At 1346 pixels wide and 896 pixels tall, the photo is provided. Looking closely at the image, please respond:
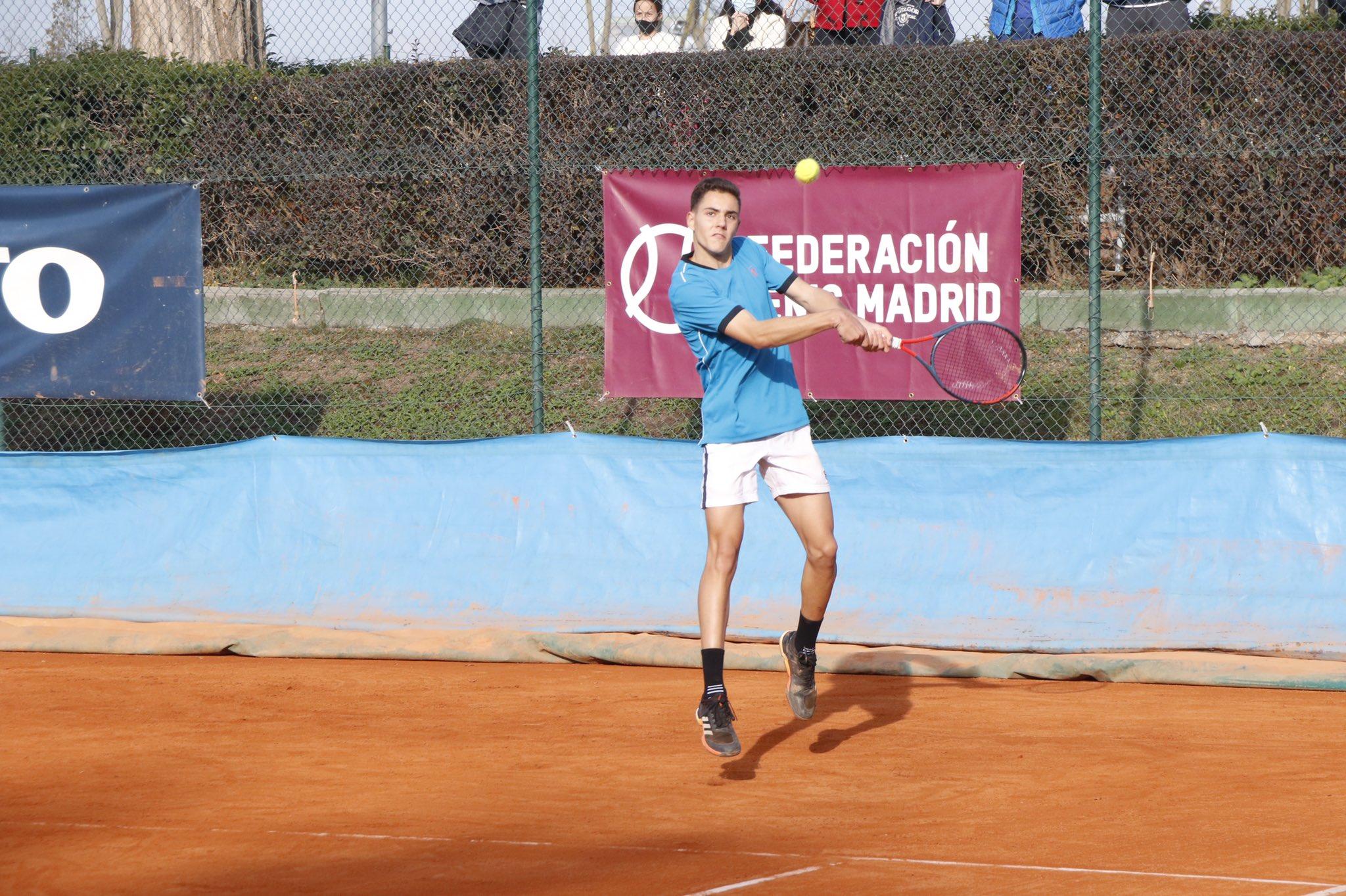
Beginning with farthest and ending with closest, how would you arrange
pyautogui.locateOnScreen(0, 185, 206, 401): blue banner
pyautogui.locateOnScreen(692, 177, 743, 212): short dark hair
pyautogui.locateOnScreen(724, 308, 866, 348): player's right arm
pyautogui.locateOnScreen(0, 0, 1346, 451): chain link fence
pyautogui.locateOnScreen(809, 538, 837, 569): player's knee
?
1. pyautogui.locateOnScreen(0, 0, 1346, 451): chain link fence
2. pyautogui.locateOnScreen(0, 185, 206, 401): blue banner
3. pyautogui.locateOnScreen(809, 538, 837, 569): player's knee
4. pyautogui.locateOnScreen(692, 177, 743, 212): short dark hair
5. pyautogui.locateOnScreen(724, 308, 866, 348): player's right arm

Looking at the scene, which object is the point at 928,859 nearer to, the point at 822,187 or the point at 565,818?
the point at 565,818

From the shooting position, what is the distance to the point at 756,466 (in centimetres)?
559

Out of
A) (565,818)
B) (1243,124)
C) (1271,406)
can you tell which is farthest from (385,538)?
(1243,124)

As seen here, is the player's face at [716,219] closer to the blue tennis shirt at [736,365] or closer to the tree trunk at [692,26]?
the blue tennis shirt at [736,365]

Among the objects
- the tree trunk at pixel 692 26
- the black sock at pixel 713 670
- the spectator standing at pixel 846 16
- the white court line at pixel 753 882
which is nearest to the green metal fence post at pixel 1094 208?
the spectator standing at pixel 846 16

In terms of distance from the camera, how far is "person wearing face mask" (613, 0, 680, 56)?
11367mm

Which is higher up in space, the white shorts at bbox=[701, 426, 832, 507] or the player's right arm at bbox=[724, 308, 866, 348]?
the player's right arm at bbox=[724, 308, 866, 348]

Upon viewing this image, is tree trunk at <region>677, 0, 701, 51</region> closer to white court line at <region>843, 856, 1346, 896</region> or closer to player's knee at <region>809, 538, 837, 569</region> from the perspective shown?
player's knee at <region>809, 538, 837, 569</region>

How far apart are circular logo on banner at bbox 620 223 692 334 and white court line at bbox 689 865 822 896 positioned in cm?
482

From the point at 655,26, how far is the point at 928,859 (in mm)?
8585

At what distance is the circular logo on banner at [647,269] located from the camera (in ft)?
28.0

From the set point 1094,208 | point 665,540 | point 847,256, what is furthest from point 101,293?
point 1094,208

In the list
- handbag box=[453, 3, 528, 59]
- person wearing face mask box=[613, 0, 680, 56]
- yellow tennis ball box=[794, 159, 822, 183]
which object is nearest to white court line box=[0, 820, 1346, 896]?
yellow tennis ball box=[794, 159, 822, 183]

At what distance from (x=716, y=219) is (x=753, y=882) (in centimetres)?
245
